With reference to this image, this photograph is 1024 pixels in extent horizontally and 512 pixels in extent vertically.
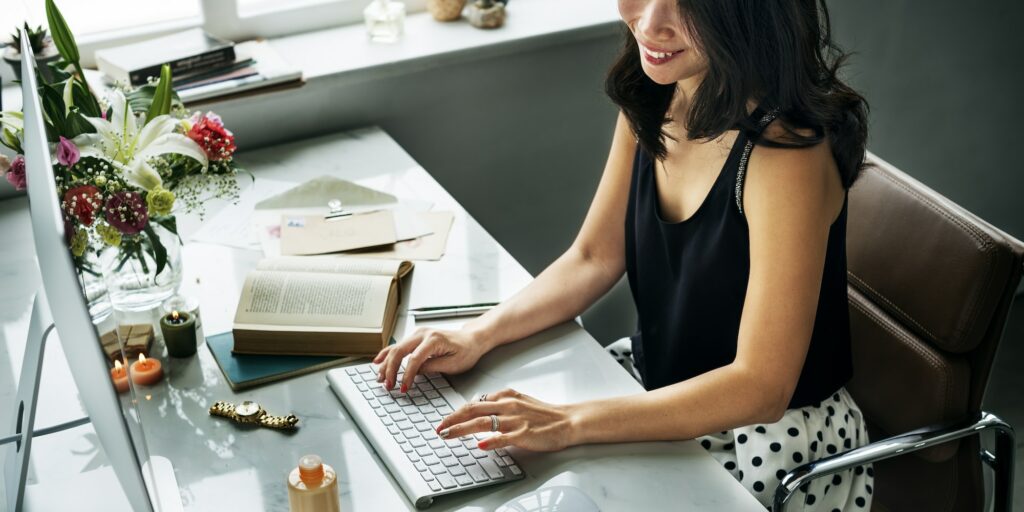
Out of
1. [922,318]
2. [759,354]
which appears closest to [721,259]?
[759,354]

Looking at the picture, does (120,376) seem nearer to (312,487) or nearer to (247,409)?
(312,487)

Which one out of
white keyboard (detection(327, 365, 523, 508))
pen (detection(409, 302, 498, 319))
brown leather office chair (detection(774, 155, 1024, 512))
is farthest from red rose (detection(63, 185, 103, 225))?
brown leather office chair (detection(774, 155, 1024, 512))

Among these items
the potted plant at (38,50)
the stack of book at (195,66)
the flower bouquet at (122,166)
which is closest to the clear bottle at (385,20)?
the stack of book at (195,66)

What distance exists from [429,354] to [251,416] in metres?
0.24

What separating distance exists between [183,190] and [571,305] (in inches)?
29.2

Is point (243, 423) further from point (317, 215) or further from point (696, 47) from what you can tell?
point (696, 47)

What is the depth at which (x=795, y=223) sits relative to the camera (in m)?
1.31

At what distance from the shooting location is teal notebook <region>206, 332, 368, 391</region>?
4.57 feet

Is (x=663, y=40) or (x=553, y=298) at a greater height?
(x=663, y=40)

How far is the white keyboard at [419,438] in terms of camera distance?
118 cm

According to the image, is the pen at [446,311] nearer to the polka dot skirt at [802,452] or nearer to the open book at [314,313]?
the open book at [314,313]

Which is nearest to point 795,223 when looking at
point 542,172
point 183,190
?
point 183,190

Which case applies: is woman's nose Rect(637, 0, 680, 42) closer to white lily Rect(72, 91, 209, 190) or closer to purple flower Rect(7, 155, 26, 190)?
white lily Rect(72, 91, 209, 190)

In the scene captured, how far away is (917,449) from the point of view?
1.43m
